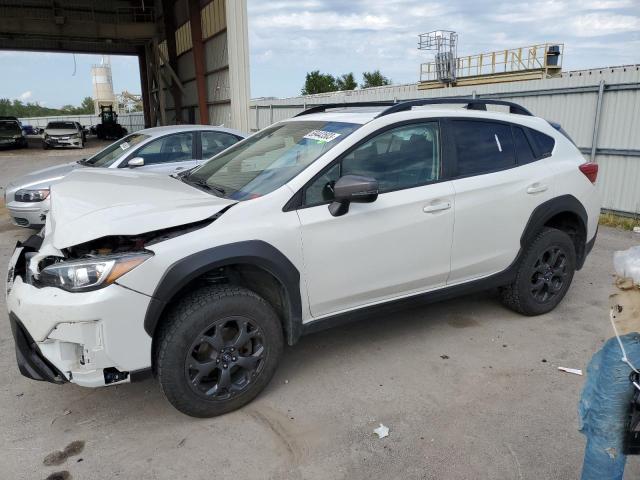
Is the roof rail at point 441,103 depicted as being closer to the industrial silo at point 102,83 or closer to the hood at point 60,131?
the hood at point 60,131

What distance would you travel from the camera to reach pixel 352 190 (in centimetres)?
294

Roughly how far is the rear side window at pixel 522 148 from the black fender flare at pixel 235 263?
2.22m

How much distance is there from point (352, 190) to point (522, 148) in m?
1.92

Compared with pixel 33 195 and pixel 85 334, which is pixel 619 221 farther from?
pixel 33 195

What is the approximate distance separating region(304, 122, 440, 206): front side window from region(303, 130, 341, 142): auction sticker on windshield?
0.20 metres

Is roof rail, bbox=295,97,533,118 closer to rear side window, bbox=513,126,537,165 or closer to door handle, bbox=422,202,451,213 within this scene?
rear side window, bbox=513,126,537,165

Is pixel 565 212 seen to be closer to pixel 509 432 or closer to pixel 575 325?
pixel 575 325

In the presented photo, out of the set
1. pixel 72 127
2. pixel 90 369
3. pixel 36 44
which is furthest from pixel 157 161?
pixel 36 44

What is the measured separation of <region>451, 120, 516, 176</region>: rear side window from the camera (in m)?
3.75

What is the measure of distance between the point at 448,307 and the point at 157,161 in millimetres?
4581

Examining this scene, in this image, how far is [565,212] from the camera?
4.29 meters

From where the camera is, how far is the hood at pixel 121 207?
8.86 ft

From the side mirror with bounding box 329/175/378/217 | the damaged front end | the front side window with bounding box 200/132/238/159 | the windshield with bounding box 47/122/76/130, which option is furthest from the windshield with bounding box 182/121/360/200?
the windshield with bounding box 47/122/76/130

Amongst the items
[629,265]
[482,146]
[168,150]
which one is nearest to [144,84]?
[168,150]
